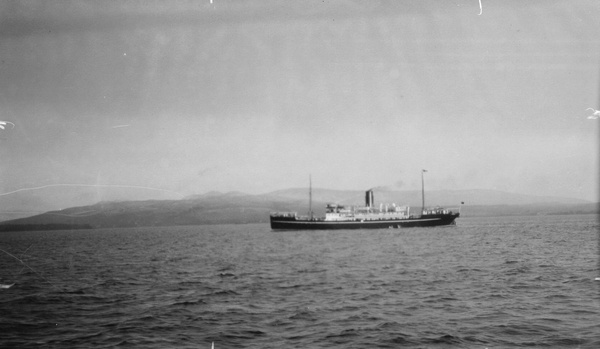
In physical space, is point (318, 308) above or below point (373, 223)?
above

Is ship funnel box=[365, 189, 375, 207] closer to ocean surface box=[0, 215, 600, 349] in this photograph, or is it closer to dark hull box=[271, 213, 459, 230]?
dark hull box=[271, 213, 459, 230]

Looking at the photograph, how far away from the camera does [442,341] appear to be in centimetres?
1107

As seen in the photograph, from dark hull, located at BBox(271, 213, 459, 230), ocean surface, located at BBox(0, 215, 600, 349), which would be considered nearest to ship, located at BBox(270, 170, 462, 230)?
dark hull, located at BBox(271, 213, 459, 230)

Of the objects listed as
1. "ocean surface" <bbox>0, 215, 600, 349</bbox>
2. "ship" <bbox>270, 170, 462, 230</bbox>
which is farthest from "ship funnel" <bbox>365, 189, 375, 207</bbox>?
"ocean surface" <bbox>0, 215, 600, 349</bbox>

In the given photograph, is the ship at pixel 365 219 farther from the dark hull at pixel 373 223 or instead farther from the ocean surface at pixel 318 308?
the ocean surface at pixel 318 308

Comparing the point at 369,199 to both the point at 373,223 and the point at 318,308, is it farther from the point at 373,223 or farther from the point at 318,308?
the point at 318,308

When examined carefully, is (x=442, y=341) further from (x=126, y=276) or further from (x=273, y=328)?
(x=126, y=276)

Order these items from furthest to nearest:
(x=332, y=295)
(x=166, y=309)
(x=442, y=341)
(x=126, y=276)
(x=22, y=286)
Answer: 1. (x=126, y=276)
2. (x=22, y=286)
3. (x=332, y=295)
4. (x=166, y=309)
5. (x=442, y=341)

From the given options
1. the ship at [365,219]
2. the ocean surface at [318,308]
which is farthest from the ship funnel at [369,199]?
the ocean surface at [318,308]

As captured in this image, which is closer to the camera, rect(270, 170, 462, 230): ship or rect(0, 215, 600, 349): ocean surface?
rect(0, 215, 600, 349): ocean surface

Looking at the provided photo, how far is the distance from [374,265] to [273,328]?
15928mm

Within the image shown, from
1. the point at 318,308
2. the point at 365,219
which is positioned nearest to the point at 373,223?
the point at 365,219

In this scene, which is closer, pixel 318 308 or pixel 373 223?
pixel 318 308

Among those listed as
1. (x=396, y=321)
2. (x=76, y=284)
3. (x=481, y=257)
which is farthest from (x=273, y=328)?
(x=481, y=257)
